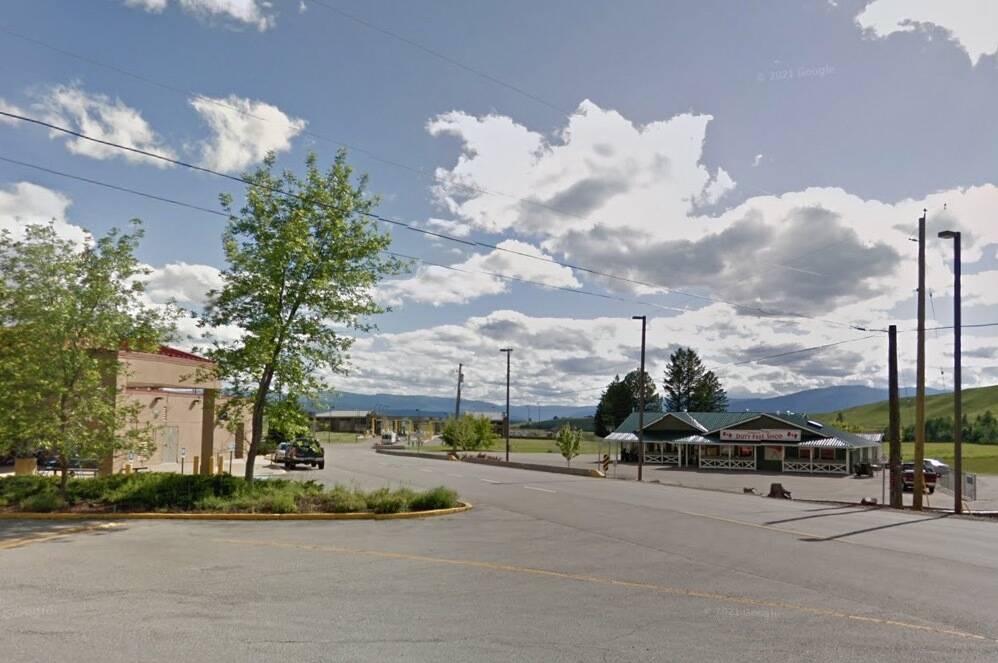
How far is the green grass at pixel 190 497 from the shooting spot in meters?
15.8

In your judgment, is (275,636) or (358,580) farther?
(358,580)

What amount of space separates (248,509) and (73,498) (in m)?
4.23

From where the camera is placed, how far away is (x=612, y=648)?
22.2 feet

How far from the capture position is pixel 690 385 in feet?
405

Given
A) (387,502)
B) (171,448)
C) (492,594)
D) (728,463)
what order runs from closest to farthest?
(492,594), (387,502), (171,448), (728,463)

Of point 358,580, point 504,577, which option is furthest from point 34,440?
point 504,577

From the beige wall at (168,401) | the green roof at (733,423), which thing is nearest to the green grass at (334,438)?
the green roof at (733,423)

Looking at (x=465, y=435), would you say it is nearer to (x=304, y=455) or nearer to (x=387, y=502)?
(x=304, y=455)

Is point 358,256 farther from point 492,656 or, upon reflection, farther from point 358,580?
point 492,656

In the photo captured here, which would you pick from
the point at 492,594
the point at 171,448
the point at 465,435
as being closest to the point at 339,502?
the point at 492,594

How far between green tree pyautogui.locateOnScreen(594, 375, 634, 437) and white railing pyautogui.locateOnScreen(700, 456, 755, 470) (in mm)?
49991

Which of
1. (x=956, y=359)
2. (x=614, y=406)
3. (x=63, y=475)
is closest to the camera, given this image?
(x=63, y=475)

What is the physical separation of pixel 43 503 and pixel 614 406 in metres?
103

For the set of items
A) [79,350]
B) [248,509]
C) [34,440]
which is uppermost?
[79,350]
